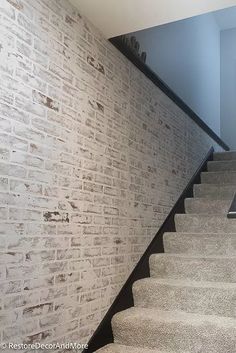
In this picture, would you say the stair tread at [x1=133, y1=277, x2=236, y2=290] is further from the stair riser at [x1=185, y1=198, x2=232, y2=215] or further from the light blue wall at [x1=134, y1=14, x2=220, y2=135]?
the light blue wall at [x1=134, y1=14, x2=220, y2=135]

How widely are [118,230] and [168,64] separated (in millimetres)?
2011

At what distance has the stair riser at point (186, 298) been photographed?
2367mm

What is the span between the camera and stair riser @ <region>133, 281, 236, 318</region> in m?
2.37

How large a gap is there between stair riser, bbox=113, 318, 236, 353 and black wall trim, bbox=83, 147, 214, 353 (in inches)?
2.9

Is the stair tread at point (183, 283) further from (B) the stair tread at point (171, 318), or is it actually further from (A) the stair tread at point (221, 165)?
(A) the stair tread at point (221, 165)

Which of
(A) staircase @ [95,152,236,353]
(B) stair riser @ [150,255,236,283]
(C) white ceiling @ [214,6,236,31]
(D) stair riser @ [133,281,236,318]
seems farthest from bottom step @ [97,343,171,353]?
(C) white ceiling @ [214,6,236,31]

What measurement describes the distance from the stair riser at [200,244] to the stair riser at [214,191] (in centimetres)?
80

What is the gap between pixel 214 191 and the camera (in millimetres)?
3885

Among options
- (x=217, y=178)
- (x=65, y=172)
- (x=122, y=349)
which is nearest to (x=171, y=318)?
(x=122, y=349)

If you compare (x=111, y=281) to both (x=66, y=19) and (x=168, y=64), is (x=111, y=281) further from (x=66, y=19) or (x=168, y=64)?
(x=168, y=64)

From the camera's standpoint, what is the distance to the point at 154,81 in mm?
3197

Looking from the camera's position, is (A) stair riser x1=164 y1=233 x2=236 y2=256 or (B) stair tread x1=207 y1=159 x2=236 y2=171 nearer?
(A) stair riser x1=164 y1=233 x2=236 y2=256

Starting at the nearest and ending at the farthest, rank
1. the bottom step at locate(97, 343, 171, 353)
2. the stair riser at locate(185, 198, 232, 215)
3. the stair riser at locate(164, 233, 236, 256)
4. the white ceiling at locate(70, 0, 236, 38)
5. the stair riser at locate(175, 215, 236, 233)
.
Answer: the white ceiling at locate(70, 0, 236, 38)
the bottom step at locate(97, 343, 171, 353)
the stair riser at locate(164, 233, 236, 256)
the stair riser at locate(175, 215, 236, 233)
the stair riser at locate(185, 198, 232, 215)

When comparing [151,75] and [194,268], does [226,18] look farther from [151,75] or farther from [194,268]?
[194,268]
